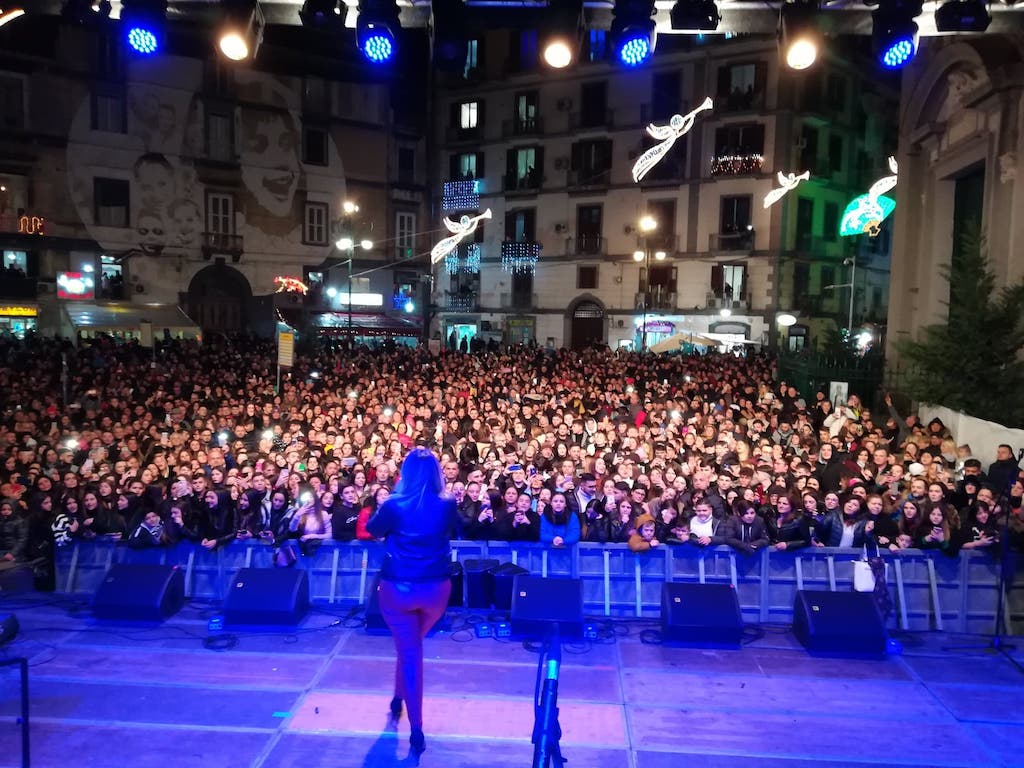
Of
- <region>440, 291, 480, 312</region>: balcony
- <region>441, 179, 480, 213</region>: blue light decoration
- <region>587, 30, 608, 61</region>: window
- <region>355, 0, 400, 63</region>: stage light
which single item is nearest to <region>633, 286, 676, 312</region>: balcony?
<region>440, 291, 480, 312</region>: balcony

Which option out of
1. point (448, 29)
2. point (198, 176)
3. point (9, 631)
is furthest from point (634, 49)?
point (198, 176)

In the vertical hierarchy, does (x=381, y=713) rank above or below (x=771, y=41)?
below

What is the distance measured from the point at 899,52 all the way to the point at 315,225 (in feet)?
101

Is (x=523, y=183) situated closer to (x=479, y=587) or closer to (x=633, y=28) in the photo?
(x=633, y=28)

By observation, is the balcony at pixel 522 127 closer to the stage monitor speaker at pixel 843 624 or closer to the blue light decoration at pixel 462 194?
the blue light decoration at pixel 462 194

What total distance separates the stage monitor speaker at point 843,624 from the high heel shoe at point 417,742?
161 inches

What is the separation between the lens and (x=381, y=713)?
6098 mm

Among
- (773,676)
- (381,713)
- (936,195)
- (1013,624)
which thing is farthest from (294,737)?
(936,195)

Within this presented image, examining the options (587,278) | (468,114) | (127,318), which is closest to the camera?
(127,318)

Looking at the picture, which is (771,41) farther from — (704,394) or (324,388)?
(324,388)

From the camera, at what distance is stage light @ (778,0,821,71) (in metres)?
6.76

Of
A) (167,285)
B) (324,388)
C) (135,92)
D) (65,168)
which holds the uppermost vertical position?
(135,92)

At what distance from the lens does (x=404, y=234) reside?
3769 cm

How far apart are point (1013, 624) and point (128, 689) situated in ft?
28.7
